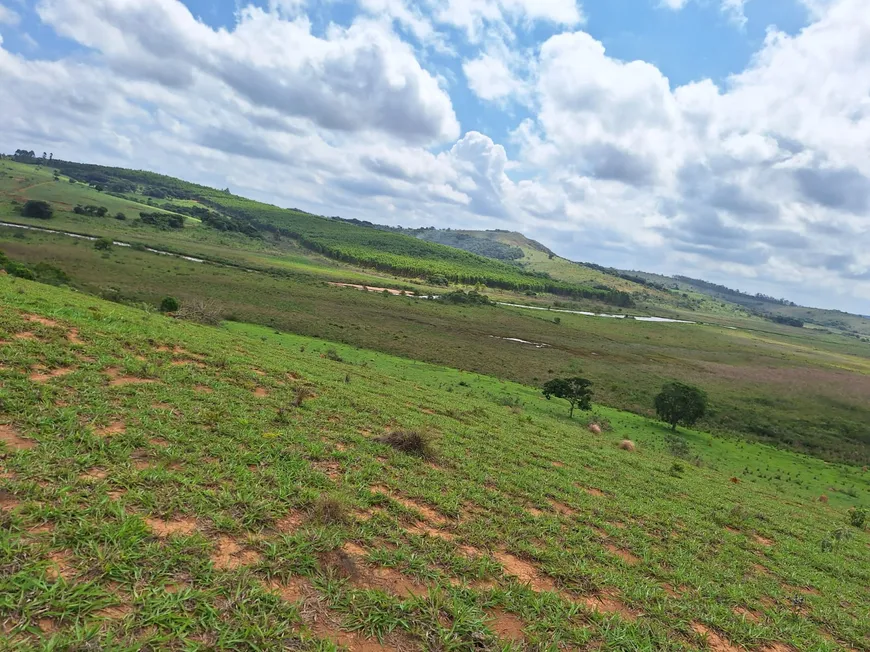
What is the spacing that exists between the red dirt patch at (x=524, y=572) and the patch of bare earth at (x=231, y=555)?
4.04m

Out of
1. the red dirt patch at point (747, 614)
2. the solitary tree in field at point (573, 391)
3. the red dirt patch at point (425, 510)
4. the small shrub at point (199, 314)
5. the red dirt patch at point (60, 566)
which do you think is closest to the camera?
the red dirt patch at point (60, 566)

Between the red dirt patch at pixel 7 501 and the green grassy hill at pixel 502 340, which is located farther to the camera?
the green grassy hill at pixel 502 340

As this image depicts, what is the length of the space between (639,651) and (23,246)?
331 feet

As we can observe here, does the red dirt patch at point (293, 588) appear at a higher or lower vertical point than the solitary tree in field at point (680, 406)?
higher

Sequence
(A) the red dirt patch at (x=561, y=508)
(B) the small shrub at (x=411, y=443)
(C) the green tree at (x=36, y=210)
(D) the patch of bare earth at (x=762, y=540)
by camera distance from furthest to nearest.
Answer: (C) the green tree at (x=36, y=210)
(D) the patch of bare earth at (x=762, y=540)
(B) the small shrub at (x=411, y=443)
(A) the red dirt patch at (x=561, y=508)

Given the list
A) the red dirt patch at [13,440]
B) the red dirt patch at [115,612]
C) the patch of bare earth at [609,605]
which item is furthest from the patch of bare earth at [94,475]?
the patch of bare earth at [609,605]

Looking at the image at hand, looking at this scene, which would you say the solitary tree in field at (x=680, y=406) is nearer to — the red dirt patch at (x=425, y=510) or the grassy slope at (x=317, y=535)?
the grassy slope at (x=317, y=535)

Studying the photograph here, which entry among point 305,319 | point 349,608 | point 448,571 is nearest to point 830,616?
point 448,571

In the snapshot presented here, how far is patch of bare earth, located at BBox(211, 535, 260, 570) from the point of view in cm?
551

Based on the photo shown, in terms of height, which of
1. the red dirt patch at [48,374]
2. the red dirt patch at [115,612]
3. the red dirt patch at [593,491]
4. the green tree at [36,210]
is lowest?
the red dirt patch at [593,491]

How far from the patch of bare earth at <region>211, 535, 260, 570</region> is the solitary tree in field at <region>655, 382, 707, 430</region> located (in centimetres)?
4151

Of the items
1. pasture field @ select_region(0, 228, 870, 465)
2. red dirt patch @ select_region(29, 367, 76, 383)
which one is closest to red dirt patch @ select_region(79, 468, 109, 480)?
red dirt patch @ select_region(29, 367, 76, 383)

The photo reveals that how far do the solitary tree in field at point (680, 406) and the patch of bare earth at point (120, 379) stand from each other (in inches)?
1616

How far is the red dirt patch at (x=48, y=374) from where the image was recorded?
9523mm
